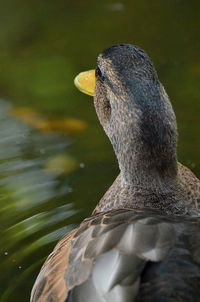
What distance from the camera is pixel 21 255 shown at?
14.7ft

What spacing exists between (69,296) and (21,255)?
54.6 inches

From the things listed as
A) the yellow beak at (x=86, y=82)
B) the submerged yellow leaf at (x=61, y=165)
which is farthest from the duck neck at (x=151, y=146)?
the submerged yellow leaf at (x=61, y=165)

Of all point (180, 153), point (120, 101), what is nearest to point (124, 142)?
point (120, 101)

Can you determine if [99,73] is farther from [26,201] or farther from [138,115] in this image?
[26,201]

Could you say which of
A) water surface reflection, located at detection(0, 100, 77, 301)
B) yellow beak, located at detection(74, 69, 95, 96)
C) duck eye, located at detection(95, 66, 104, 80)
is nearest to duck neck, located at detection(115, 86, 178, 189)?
duck eye, located at detection(95, 66, 104, 80)

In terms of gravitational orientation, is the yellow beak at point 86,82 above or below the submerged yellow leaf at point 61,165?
above

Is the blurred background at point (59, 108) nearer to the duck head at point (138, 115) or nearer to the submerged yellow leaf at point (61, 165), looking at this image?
the submerged yellow leaf at point (61, 165)

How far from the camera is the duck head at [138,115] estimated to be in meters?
3.70

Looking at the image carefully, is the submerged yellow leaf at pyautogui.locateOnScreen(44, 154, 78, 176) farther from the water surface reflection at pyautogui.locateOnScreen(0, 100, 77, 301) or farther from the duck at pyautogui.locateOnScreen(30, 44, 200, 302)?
the duck at pyautogui.locateOnScreen(30, 44, 200, 302)

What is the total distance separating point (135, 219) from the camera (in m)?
3.35

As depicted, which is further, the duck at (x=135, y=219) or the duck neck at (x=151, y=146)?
the duck neck at (x=151, y=146)

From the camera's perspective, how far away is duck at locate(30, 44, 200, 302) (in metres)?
2.94

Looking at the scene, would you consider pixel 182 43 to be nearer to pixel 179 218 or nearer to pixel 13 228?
pixel 13 228

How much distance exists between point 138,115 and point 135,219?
0.63m
